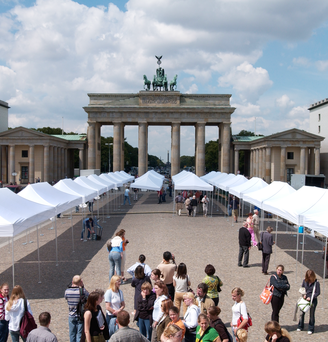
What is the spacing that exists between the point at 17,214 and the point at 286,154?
161 feet

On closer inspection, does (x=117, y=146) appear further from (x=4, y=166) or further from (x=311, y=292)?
(x=311, y=292)

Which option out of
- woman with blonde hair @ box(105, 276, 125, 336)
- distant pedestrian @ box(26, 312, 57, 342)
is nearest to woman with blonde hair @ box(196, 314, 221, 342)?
woman with blonde hair @ box(105, 276, 125, 336)

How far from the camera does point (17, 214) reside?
10.5 m

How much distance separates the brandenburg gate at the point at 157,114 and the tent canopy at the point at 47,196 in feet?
127

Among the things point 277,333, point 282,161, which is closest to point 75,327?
point 277,333

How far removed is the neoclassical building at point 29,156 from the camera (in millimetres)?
51750

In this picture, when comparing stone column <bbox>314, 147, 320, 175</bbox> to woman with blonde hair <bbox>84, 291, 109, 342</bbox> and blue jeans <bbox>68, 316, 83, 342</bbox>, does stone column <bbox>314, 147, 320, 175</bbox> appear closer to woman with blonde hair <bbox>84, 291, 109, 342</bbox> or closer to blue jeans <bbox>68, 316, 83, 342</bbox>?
blue jeans <bbox>68, 316, 83, 342</bbox>

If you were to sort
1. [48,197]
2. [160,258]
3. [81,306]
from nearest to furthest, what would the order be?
[81,306] → [160,258] → [48,197]

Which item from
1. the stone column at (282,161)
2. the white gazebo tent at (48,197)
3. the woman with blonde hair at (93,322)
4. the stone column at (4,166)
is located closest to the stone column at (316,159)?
the stone column at (282,161)

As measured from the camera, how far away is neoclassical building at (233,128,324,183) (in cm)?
5284

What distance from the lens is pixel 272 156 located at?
54.9 m

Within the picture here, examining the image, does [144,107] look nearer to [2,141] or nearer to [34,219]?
[2,141]

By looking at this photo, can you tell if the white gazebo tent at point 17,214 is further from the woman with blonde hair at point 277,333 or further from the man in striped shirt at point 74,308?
the woman with blonde hair at point 277,333

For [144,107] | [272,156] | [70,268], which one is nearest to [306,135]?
[272,156]
